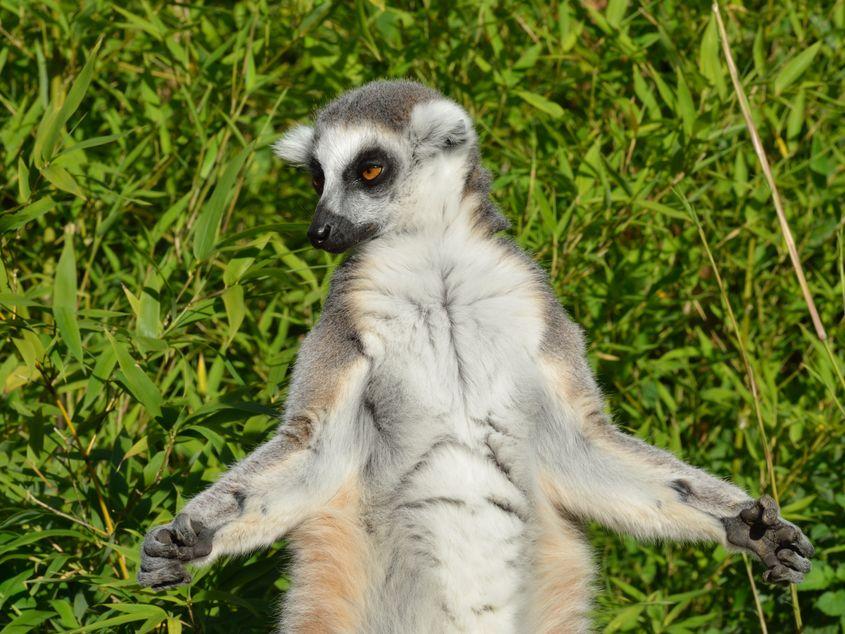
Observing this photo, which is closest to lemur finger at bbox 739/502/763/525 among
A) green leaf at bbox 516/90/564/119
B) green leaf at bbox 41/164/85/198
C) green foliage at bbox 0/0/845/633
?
green foliage at bbox 0/0/845/633

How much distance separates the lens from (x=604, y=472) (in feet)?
10.3

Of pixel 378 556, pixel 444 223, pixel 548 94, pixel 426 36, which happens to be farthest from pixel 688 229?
pixel 378 556

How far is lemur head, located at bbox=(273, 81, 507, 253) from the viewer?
3.33 meters

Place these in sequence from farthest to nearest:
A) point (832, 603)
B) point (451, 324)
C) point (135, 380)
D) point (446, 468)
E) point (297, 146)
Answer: point (832, 603) < point (297, 146) < point (135, 380) < point (451, 324) < point (446, 468)

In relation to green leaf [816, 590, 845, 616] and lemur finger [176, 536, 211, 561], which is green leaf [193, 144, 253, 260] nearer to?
lemur finger [176, 536, 211, 561]

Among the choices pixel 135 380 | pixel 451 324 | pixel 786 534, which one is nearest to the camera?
pixel 786 534

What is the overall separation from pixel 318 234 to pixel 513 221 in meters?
1.37

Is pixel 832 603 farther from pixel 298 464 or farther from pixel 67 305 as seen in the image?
pixel 67 305

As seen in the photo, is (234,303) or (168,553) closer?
(168,553)

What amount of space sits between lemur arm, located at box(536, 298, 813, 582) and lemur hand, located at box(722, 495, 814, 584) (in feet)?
0.35

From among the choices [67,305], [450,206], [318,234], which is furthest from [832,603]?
[67,305]

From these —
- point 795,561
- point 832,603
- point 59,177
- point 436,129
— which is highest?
point 436,129

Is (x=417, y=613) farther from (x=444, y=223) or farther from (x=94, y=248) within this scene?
(x=94, y=248)

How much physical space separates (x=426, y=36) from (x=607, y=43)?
732mm
